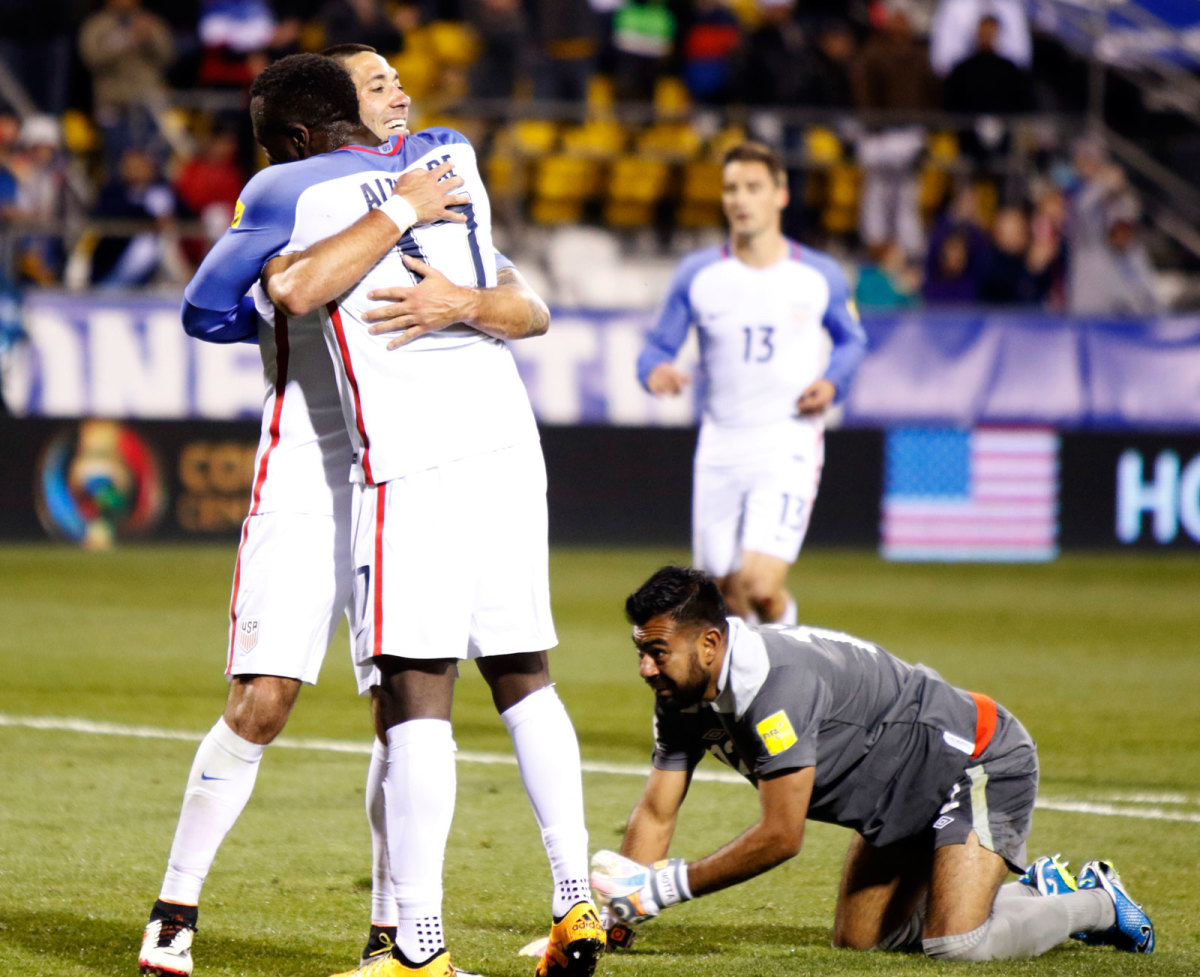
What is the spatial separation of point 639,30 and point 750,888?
1332 centimetres

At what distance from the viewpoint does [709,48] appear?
17.6 meters

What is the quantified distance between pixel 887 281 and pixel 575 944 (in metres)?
12.8

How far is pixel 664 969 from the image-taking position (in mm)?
4211

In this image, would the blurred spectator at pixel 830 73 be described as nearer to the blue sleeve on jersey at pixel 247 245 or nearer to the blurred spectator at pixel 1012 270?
the blurred spectator at pixel 1012 270

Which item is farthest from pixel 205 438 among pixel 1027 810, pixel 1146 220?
pixel 1027 810

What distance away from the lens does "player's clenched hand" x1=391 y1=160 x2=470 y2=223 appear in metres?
3.85

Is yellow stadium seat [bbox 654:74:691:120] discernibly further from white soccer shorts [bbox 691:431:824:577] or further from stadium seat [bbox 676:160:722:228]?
white soccer shorts [bbox 691:431:824:577]

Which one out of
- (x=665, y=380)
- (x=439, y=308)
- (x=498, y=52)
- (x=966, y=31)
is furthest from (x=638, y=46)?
(x=439, y=308)

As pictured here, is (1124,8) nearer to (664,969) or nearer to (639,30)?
(639,30)

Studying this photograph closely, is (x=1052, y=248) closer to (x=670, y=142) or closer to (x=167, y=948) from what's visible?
(x=670, y=142)

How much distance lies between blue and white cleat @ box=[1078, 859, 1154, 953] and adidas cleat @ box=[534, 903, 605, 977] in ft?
4.91

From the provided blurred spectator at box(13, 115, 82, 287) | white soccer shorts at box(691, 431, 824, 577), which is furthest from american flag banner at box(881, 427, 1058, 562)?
white soccer shorts at box(691, 431, 824, 577)

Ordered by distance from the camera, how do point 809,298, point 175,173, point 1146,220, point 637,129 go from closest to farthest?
point 809,298
point 175,173
point 637,129
point 1146,220

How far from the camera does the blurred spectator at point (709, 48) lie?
17.5 meters
